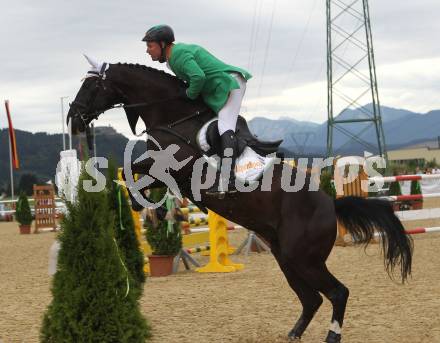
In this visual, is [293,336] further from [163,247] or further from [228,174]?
[163,247]

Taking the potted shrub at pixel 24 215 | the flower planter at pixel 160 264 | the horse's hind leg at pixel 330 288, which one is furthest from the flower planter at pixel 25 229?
the horse's hind leg at pixel 330 288

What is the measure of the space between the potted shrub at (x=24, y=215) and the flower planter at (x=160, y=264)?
1277 cm

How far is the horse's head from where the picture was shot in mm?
5484

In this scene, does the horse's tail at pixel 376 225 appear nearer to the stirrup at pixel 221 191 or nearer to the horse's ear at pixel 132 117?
the stirrup at pixel 221 191

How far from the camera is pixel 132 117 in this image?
18.5 feet

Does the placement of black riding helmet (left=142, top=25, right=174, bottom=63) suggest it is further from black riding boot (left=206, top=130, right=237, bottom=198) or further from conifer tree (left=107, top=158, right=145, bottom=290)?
conifer tree (left=107, top=158, right=145, bottom=290)

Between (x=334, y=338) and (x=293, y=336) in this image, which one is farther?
(x=293, y=336)

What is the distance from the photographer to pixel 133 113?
562 cm

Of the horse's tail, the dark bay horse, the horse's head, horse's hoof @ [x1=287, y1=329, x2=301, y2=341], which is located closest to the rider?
the dark bay horse

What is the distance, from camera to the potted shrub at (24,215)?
71.3 feet

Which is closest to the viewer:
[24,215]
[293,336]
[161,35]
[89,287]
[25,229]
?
[89,287]

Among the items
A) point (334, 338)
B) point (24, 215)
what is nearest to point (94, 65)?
point (334, 338)

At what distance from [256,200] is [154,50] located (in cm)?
148

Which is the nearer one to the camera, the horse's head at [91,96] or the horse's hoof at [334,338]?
the horse's hoof at [334,338]
